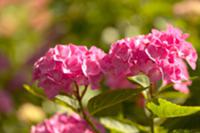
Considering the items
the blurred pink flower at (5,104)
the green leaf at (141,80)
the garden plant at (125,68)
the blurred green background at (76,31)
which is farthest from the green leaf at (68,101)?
the blurred pink flower at (5,104)

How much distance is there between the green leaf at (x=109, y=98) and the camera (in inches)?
36.3

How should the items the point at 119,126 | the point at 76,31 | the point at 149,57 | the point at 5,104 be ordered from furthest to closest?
the point at 76,31 < the point at 5,104 < the point at 119,126 < the point at 149,57

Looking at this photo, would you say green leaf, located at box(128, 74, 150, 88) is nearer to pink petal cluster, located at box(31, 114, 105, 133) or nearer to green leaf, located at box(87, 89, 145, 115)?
green leaf, located at box(87, 89, 145, 115)

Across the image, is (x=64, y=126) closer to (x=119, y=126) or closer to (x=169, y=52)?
(x=119, y=126)

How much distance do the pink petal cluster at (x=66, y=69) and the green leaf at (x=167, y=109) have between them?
94 mm

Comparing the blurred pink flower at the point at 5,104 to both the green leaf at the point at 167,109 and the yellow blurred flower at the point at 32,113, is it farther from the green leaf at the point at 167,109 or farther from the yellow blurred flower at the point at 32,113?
the green leaf at the point at 167,109

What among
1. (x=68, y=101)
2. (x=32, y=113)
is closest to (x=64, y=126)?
(x=68, y=101)

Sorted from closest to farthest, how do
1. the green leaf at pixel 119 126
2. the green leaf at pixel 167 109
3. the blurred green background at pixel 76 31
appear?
the green leaf at pixel 167 109, the green leaf at pixel 119 126, the blurred green background at pixel 76 31

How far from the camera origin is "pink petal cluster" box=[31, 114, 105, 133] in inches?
41.5

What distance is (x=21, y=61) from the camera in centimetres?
257

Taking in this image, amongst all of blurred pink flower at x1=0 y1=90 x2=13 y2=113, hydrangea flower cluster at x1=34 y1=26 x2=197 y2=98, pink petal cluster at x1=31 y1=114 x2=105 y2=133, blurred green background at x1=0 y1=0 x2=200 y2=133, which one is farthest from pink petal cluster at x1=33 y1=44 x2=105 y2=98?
blurred pink flower at x1=0 y1=90 x2=13 y2=113

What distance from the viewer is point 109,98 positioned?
956 mm

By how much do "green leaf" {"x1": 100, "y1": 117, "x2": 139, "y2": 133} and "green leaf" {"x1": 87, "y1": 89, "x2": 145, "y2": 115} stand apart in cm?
8

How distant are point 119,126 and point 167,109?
0.16m
